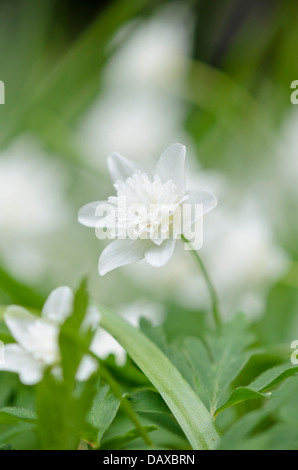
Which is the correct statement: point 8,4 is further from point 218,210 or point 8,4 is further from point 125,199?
point 125,199

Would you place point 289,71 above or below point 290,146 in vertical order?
above

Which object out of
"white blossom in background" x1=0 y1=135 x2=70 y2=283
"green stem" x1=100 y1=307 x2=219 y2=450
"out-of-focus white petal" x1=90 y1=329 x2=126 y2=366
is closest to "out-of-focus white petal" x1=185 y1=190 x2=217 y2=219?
"green stem" x1=100 y1=307 x2=219 y2=450

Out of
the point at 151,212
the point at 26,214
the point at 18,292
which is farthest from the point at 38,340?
the point at 26,214

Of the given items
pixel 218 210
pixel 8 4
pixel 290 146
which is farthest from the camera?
pixel 8 4

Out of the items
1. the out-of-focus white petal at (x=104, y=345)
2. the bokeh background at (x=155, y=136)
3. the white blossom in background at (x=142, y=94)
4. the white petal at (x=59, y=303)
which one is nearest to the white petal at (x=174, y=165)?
the white petal at (x=59, y=303)

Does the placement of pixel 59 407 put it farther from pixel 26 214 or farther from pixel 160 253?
pixel 26 214

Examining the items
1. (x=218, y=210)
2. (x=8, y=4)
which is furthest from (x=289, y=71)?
(x=8, y=4)

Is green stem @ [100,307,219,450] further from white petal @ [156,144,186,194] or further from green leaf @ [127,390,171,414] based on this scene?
white petal @ [156,144,186,194]
